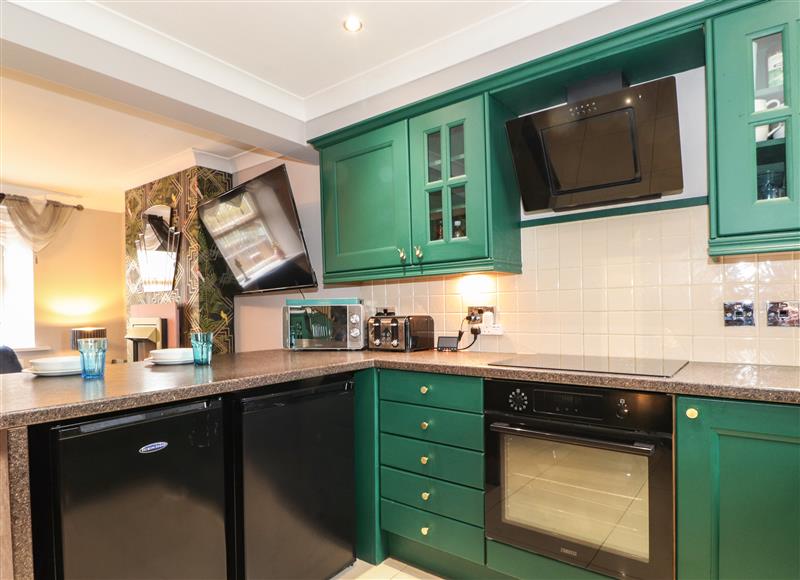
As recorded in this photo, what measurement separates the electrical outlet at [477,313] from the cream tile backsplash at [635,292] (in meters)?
0.04

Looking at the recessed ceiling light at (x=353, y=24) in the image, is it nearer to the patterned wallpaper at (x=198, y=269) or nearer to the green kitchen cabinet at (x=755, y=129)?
the green kitchen cabinet at (x=755, y=129)

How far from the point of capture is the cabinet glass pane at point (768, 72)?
158cm

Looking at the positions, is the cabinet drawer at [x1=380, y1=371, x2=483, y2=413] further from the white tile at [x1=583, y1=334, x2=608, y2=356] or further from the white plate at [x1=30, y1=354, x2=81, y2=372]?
the white plate at [x1=30, y1=354, x2=81, y2=372]

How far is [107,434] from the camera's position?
4.38 ft

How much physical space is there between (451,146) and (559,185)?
1.79 feet

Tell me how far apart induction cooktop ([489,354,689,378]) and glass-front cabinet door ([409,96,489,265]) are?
1.73ft

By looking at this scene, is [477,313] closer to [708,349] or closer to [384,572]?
[708,349]

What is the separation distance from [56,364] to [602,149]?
2.27 metres

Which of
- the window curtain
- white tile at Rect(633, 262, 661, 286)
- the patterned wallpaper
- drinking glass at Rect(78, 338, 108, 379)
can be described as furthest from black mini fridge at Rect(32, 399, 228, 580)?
the window curtain

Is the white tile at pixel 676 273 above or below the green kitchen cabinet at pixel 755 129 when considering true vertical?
below

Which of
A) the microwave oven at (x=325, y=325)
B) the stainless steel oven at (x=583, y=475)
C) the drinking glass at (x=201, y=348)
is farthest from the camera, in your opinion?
the microwave oven at (x=325, y=325)

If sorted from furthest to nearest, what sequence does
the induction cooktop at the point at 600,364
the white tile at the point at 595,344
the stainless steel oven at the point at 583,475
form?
the white tile at the point at 595,344 → the induction cooktop at the point at 600,364 → the stainless steel oven at the point at 583,475

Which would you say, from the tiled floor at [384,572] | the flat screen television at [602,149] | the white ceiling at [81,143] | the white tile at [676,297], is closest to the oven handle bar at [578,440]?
the white tile at [676,297]

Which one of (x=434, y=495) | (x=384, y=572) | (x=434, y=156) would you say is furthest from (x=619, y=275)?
(x=384, y=572)
